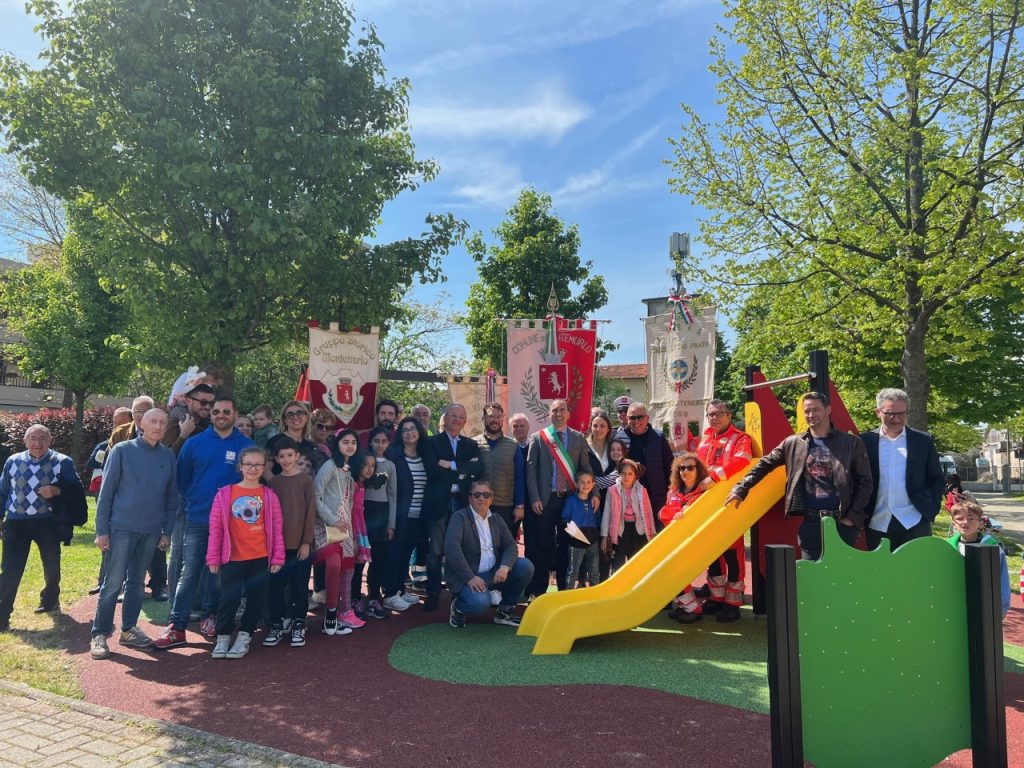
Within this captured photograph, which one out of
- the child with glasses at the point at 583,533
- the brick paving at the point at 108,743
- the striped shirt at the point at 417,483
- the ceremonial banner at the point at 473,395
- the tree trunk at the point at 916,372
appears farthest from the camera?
the ceremonial banner at the point at 473,395

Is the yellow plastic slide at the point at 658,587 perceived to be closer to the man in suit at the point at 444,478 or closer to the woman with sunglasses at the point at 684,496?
the woman with sunglasses at the point at 684,496

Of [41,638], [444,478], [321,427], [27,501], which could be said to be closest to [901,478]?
[444,478]

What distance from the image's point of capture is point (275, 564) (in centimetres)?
572

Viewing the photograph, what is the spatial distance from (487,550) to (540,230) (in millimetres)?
18264

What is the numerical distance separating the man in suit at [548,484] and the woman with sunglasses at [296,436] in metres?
2.07

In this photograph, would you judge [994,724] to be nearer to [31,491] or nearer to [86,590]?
[31,491]

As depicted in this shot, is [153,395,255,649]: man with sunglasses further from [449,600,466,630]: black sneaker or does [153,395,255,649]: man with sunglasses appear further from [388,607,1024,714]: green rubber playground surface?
[449,600,466,630]: black sneaker

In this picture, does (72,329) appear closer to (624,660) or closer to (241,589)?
(241,589)

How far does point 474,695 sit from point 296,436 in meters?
2.89

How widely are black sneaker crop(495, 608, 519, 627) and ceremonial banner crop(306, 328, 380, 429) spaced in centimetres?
421

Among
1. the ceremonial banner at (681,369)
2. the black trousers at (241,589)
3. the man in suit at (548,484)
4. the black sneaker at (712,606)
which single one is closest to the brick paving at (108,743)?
the black trousers at (241,589)

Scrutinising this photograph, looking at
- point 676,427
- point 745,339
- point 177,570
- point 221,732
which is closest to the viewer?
point 221,732

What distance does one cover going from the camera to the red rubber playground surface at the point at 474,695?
394 cm

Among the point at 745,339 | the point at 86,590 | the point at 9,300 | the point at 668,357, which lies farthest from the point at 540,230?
the point at 86,590
